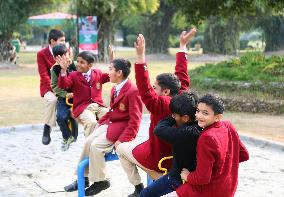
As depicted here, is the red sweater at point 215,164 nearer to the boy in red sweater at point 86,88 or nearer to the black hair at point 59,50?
the boy in red sweater at point 86,88

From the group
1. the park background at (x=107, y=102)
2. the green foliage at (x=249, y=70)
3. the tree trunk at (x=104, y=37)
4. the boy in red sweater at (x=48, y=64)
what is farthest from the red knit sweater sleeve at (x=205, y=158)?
the tree trunk at (x=104, y=37)

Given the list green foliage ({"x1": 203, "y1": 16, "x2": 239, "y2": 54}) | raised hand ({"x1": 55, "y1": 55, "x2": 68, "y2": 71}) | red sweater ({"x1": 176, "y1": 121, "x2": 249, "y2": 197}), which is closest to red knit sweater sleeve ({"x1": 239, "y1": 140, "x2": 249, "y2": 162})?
red sweater ({"x1": 176, "y1": 121, "x2": 249, "y2": 197})

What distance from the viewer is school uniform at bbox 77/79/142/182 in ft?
19.1

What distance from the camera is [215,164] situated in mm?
4059

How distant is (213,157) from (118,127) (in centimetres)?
212

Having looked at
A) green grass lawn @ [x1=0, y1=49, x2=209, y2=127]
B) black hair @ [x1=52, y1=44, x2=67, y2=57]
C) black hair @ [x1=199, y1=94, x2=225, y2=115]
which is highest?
black hair @ [x1=52, y1=44, x2=67, y2=57]

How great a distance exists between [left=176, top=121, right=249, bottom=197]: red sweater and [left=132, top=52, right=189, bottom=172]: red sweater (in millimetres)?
834

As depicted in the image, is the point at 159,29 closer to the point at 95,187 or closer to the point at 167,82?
the point at 95,187

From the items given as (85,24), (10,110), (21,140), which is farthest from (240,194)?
(85,24)

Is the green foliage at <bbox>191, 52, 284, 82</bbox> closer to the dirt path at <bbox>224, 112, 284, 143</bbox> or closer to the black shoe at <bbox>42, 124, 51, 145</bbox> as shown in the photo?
the dirt path at <bbox>224, 112, 284, 143</bbox>

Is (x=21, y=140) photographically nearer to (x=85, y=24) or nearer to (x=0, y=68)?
(x=85, y=24)

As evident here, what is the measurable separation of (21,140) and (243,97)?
6114 mm

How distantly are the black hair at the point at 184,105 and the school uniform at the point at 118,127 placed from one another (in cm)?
136

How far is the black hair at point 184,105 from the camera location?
446 centimetres
